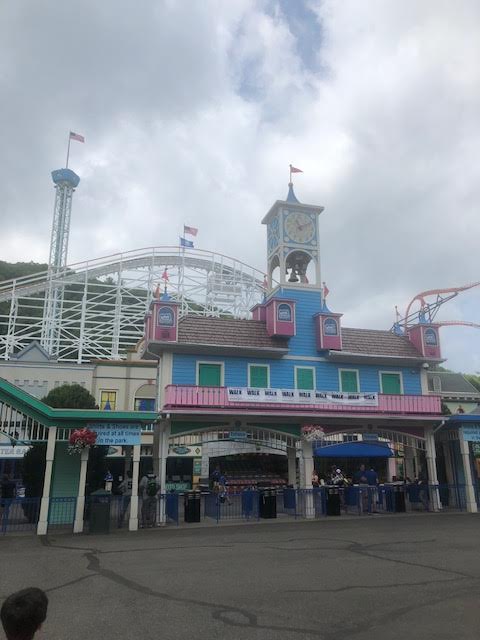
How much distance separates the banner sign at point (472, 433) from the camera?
20.7 meters

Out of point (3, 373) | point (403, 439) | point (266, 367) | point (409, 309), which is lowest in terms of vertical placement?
point (403, 439)

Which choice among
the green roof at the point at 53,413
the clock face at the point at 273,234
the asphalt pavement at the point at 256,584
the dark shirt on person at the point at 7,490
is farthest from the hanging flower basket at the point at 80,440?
the clock face at the point at 273,234

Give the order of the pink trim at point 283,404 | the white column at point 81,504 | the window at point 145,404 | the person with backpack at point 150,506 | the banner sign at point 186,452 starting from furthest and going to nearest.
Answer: the window at point 145,404
the banner sign at point 186,452
the pink trim at point 283,404
the person with backpack at point 150,506
the white column at point 81,504

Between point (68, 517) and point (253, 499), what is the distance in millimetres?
6017

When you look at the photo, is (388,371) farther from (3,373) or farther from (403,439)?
(3,373)

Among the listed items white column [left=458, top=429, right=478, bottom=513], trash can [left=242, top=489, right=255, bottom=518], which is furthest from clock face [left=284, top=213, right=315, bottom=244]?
trash can [left=242, top=489, right=255, bottom=518]

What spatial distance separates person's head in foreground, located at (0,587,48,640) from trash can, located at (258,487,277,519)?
16.2 m

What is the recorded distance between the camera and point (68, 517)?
16719 millimetres

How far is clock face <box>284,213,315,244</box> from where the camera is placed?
24.6 m

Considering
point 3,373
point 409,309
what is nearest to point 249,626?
point 3,373

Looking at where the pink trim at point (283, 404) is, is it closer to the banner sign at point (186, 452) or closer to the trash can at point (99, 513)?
the trash can at point (99, 513)

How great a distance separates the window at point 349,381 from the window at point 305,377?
4.40 ft

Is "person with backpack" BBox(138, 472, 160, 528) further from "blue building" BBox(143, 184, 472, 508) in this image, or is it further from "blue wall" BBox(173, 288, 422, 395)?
"blue wall" BBox(173, 288, 422, 395)

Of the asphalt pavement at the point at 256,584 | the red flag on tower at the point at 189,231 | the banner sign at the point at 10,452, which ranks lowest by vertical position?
the asphalt pavement at the point at 256,584
